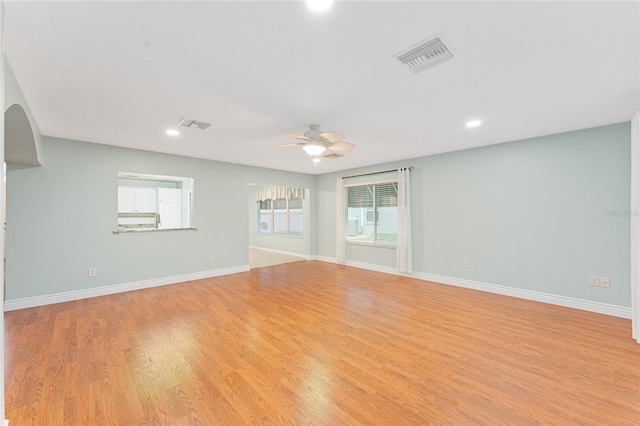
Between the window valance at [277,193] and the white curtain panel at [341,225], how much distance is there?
159 centimetres

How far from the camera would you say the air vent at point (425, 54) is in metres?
1.81

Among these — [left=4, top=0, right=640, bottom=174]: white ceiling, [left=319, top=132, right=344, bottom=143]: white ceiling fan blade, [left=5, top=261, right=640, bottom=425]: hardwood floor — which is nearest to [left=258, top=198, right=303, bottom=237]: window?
[left=5, top=261, right=640, bottom=425]: hardwood floor

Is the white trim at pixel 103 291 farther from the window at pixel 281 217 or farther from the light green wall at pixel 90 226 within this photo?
the window at pixel 281 217

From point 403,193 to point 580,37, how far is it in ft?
12.4

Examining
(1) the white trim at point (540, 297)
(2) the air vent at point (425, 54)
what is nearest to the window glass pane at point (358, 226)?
(1) the white trim at point (540, 297)

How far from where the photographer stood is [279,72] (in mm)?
2152

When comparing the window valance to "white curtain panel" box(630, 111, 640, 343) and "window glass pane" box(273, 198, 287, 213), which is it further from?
"white curtain panel" box(630, 111, 640, 343)

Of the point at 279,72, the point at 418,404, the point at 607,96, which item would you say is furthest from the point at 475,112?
the point at 418,404

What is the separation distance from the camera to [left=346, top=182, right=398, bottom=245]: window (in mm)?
5930

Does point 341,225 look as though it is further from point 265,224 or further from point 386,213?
point 265,224

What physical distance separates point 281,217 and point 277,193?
2.73 feet

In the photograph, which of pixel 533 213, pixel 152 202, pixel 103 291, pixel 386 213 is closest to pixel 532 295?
pixel 533 213

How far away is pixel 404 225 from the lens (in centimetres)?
545

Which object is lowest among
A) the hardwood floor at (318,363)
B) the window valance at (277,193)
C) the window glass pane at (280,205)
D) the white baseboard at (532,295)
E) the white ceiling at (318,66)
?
the hardwood floor at (318,363)
